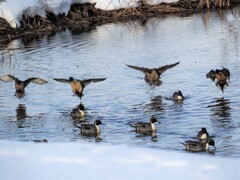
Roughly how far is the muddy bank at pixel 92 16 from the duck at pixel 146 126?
13.1 m

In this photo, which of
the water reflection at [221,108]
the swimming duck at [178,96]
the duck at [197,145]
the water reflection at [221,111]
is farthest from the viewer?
the swimming duck at [178,96]

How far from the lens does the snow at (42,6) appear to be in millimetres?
24428

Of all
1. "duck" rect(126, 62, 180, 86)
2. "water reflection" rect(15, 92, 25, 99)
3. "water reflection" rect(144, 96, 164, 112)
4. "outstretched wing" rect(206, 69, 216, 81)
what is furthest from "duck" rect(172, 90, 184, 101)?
"water reflection" rect(15, 92, 25, 99)

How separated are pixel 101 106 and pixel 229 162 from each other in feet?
22.3

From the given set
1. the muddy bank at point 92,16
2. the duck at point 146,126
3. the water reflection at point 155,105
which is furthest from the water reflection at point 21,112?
the muddy bank at point 92,16

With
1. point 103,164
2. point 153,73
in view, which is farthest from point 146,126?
point 103,164

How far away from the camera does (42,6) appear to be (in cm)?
2594

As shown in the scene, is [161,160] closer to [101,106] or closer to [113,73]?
[101,106]

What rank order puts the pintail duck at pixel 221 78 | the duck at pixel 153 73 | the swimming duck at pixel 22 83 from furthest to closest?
the duck at pixel 153 73
the swimming duck at pixel 22 83
the pintail duck at pixel 221 78

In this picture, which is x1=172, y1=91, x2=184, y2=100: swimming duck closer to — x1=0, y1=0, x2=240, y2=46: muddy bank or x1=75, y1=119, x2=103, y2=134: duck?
x1=75, y1=119, x2=103, y2=134: duck

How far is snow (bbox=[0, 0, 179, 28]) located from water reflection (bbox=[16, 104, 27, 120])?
10.2 m

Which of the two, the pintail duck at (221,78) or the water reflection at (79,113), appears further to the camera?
the pintail duck at (221,78)

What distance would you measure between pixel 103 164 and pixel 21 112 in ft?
24.2

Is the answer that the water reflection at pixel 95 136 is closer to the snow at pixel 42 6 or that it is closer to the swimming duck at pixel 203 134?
the swimming duck at pixel 203 134
